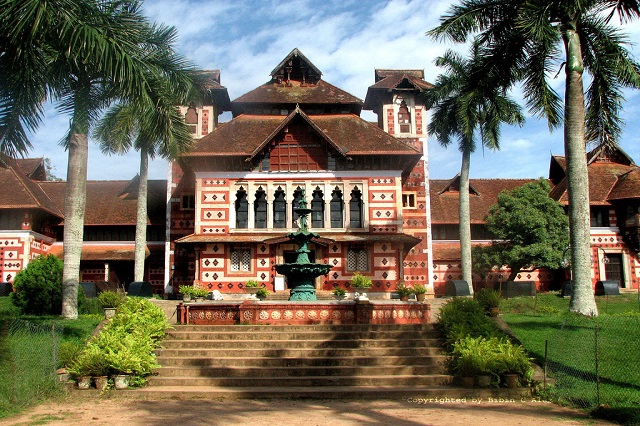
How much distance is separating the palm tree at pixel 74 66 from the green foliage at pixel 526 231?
78.4ft

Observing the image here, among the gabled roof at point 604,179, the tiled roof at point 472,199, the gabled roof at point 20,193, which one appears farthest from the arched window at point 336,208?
the gabled roof at point 20,193

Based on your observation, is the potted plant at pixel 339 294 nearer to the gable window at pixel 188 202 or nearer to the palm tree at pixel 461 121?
the palm tree at pixel 461 121

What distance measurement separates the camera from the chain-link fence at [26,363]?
1229 centimetres

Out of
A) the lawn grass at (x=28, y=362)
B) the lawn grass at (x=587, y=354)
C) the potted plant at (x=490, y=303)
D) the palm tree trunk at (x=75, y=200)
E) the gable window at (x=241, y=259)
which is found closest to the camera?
the lawn grass at (x=28, y=362)

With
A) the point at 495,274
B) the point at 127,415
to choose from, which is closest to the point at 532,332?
the point at 127,415

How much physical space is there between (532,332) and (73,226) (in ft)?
46.2

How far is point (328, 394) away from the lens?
13.3 meters

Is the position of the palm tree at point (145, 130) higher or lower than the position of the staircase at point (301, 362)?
higher

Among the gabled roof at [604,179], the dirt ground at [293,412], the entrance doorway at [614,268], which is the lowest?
the dirt ground at [293,412]

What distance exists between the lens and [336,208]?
33.8m

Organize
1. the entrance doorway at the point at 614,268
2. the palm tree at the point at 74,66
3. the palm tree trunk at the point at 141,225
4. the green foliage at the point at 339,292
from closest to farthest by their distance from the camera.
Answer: the palm tree at the point at 74,66
the green foliage at the point at 339,292
the palm tree trunk at the point at 141,225
the entrance doorway at the point at 614,268

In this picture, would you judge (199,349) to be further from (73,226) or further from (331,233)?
(331,233)

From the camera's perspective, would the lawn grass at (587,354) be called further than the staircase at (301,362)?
No

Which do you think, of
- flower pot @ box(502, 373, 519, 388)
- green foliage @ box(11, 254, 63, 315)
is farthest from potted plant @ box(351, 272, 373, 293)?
flower pot @ box(502, 373, 519, 388)
